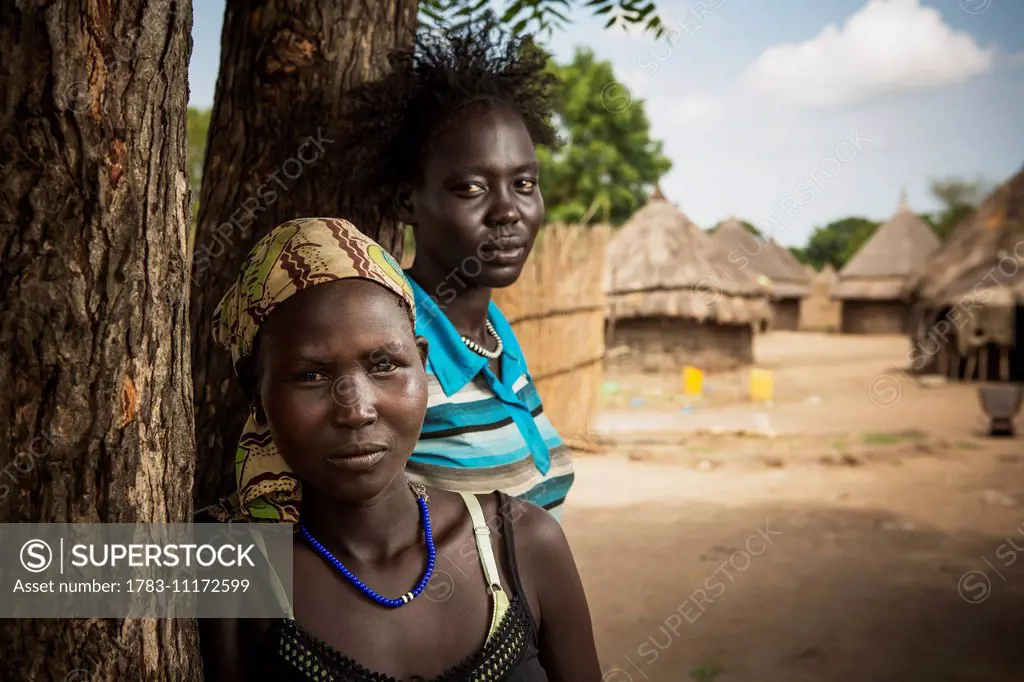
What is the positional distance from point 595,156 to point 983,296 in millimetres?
17249

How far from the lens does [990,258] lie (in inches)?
555

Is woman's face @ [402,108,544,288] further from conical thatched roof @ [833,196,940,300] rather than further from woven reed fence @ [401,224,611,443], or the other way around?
A: conical thatched roof @ [833,196,940,300]

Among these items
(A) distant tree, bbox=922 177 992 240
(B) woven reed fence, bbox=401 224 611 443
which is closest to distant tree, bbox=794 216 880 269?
(A) distant tree, bbox=922 177 992 240

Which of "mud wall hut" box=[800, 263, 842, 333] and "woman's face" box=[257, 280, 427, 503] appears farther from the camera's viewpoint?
"mud wall hut" box=[800, 263, 842, 333]

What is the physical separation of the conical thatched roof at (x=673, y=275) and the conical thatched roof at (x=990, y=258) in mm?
3253

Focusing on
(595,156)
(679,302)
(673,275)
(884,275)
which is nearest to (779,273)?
(884,275)

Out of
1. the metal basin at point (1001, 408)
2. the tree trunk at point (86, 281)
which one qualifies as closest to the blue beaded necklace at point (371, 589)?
the tree trunk at point (86, 281)

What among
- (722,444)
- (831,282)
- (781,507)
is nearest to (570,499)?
(781,507)

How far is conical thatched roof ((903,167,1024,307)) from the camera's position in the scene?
13602 mm

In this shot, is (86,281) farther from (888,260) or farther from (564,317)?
(888,260)

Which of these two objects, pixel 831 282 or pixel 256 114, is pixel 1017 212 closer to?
pixel 256 114

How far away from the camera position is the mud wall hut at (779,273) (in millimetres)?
26439

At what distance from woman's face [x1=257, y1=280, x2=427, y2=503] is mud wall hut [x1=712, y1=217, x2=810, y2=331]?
2542 cm

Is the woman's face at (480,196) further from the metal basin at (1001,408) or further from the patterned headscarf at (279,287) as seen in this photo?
the metal basin at (1001,408)
